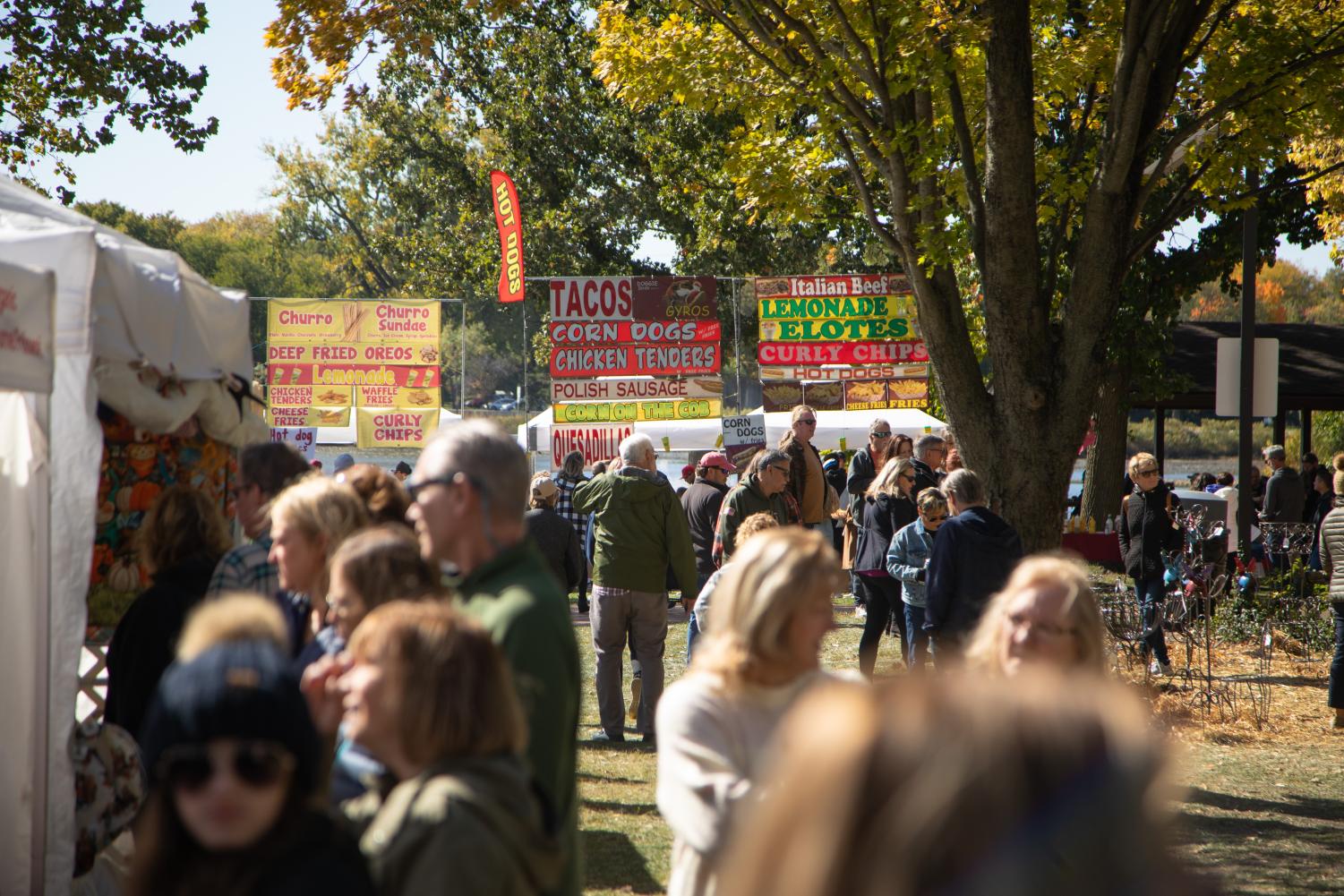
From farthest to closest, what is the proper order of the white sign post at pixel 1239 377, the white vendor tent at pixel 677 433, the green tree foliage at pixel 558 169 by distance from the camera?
the green tree foliage at pixel 558 169, the white vendor tent at pixel 677 433, the white sign post at pixel 1239 377

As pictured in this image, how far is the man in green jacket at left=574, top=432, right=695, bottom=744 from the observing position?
28.0 feet

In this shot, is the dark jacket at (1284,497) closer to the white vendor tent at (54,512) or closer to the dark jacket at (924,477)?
the dark jacket at (924,477)

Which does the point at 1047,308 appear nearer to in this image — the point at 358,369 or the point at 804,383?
the point at 804,383

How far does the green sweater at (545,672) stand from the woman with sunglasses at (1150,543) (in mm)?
8525

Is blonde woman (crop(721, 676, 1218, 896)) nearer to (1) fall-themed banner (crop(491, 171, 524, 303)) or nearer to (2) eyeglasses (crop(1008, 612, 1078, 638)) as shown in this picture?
(2) eyeglasses (crop(1008, 612, 1078, 638))

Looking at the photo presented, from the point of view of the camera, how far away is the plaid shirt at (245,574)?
14.3 ft

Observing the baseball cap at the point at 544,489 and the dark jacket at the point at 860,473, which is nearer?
the baseball cap at the point at 544,489

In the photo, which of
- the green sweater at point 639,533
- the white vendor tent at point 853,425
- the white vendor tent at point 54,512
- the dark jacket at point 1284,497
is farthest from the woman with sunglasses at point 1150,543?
the white vendor tent at point 54,512

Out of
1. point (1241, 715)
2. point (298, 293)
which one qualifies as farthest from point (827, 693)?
point (298, 293)

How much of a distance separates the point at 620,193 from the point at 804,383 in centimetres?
1386

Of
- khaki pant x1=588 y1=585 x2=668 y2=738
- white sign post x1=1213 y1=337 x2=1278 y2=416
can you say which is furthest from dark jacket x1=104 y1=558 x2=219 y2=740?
white sign post x1=1213 y1=337 x2=1278 y2=416

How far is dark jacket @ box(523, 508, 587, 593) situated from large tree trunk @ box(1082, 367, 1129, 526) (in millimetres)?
13275

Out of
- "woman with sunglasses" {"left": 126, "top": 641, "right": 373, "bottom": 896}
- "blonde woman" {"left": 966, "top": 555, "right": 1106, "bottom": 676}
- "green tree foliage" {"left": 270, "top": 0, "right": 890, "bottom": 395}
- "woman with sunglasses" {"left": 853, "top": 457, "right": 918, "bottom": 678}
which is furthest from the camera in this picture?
"green tree foliage" {"left": 270, "top": 0, "right": 890, "bottom": 395}

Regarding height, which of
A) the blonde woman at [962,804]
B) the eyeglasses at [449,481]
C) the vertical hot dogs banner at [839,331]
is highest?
the vertical hot dogs banner at [839,331]
